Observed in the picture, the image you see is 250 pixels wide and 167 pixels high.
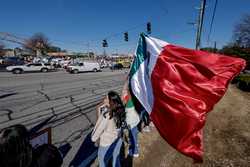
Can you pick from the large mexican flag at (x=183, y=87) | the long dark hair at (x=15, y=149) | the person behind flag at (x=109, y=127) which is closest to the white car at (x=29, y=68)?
the person behind flag at (x=109, y=127)

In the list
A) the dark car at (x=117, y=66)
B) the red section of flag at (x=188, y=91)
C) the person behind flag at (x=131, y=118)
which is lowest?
the dark car at (x=117, y=66)

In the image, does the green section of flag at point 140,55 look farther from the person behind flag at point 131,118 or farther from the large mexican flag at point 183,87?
the person behind flag at point 131,118

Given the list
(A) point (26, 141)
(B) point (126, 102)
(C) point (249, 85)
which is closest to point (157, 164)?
(B) point (126, 102)

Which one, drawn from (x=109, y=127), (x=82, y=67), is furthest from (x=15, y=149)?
(x=82, y=67)

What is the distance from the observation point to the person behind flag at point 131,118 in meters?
4.19

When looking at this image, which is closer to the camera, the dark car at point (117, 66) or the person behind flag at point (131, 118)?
the person behind flag at point (131, 118)

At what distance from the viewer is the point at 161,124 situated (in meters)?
2.94

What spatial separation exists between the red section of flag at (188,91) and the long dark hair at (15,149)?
1.64 metres

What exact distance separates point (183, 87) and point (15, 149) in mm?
2094

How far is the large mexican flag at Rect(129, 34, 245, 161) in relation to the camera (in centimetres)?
264

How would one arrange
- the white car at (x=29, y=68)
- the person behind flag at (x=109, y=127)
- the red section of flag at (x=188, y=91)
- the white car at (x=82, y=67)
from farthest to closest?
the white car at (x=82, y=67) → the white car at (x=29, y=68) → the person behind flag at (x=109, y=127) → the red section of flag at (x=188, y=91)

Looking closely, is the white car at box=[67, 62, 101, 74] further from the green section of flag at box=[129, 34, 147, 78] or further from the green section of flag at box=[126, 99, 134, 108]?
the green section of flag at box=[129, 34, 147, 78]

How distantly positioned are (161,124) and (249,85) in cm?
1600

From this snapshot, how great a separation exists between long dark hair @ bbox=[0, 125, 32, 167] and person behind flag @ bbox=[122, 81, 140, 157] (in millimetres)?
2109
